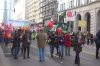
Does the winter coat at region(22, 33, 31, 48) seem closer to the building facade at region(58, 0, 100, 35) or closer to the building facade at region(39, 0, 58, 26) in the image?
the building facade at region(58, 0, 100, 35)

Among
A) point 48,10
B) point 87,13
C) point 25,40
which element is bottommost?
point 25,40

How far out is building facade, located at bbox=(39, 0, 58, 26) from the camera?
310 ft

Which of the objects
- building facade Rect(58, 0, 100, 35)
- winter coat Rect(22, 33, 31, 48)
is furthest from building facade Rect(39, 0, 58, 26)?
winter coat Rect(22, 33, 31, 48)

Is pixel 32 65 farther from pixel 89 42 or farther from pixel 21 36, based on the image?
pixel 89 42

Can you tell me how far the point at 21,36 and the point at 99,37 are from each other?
508 cm

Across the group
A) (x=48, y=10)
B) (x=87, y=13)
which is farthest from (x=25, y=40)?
(x=48, y=10)

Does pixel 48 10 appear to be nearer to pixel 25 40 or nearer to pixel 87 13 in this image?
pixel 87 13

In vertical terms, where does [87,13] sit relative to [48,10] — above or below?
below

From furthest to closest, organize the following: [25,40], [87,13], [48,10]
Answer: [48,10]
[87,13]
[25,40]

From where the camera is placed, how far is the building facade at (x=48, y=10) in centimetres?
9456

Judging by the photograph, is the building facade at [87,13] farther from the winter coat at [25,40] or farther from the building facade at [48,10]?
the winter coat at [25,40]

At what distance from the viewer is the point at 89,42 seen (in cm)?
4966

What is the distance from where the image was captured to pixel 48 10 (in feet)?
354

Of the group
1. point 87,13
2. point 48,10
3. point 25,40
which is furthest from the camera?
point 48,10
